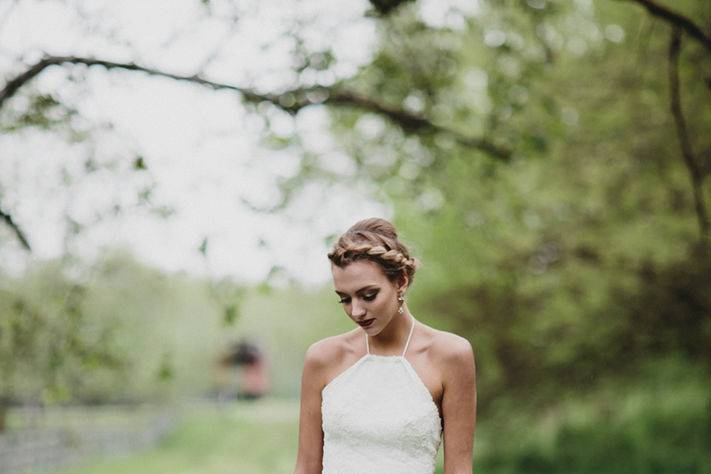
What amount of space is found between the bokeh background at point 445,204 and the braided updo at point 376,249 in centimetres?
138

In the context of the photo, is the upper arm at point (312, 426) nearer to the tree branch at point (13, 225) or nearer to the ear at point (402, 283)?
the ear at point (402, 283)

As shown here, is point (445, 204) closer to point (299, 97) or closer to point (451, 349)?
point (299, 97)

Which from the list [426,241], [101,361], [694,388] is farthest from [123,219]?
[694,388]

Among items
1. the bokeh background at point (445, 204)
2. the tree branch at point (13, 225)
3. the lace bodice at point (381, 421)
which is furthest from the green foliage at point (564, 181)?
the lace bodice at point (381, 421)

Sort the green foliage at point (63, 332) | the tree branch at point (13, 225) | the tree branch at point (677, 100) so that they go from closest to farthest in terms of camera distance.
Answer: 1. the tree branch at point (677, 100)
2. the tree branch at point (13, 225)
3. the green foliage at point (63, 332)

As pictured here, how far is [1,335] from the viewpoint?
26.1 ft

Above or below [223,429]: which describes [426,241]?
above

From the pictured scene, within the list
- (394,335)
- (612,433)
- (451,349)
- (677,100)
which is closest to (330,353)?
(394,335)

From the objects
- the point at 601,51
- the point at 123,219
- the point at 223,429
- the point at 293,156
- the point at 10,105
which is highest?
the point at 601,51

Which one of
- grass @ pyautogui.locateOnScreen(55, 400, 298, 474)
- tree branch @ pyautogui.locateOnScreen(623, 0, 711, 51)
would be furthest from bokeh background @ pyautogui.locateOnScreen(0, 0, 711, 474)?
grass @ pyautogui.locateOnScreen(55, 400, 298, 474)

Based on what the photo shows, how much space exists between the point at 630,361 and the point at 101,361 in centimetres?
1090

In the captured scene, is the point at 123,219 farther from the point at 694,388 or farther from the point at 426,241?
the point at 694,388

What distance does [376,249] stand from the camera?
303cm

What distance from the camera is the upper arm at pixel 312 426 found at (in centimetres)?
331
